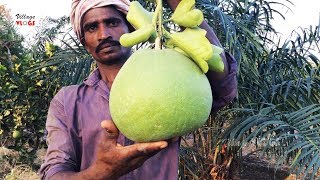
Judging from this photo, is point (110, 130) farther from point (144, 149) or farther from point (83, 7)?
point (83, 7)

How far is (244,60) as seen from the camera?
3279mm

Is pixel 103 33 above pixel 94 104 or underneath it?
above

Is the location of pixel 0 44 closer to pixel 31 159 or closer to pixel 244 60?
pixel 31 159

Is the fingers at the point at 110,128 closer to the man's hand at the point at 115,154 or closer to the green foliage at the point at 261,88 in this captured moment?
the man's hand at the point at 115,154

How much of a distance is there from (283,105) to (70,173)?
224 centimetres

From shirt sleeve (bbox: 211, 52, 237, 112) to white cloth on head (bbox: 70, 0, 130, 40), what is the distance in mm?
431

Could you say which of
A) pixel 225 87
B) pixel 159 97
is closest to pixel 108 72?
pixel 225 87

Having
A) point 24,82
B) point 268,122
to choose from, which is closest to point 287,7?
point 268,122

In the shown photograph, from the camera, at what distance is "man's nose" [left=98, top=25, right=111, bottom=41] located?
1.47 m

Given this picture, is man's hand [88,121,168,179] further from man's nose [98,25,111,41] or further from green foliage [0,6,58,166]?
green foliage [0,6,58,166]

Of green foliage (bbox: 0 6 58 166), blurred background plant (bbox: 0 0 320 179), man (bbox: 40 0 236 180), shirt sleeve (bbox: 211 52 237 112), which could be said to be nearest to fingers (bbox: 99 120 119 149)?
man (bbox: 40 0 236 180)

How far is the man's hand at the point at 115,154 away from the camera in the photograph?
3.26 feet

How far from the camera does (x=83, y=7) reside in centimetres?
152

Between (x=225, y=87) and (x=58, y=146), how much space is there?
2.01 feet
